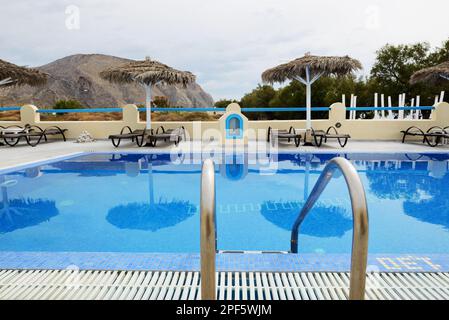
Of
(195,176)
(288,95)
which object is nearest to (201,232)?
(195,176)

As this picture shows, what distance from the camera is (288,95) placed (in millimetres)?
45969

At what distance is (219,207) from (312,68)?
8.19m

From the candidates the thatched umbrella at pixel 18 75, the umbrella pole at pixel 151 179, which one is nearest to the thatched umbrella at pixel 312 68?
the umbrella pole at pixel 151 179

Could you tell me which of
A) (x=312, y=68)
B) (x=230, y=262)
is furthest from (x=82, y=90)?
(x=230, y=262)

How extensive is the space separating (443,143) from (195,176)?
31.4 feet

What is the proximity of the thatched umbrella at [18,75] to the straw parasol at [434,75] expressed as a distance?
16121 mm

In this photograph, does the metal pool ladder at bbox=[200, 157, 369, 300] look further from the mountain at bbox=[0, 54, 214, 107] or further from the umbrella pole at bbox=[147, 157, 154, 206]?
the mountain at bbox=[0, 54, 214, 107]

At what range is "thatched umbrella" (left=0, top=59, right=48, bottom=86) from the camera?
1295 centimetres

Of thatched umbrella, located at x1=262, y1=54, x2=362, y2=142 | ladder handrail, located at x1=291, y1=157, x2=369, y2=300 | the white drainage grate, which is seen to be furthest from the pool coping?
thatched umbrella, located at x1=262, y1=54, x2=362, y2=142

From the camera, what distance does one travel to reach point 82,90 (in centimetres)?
7712

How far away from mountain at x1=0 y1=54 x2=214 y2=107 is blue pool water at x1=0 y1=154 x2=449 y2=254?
64369 millimetres

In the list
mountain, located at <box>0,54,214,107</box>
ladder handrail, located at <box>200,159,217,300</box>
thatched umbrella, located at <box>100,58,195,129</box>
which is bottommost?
ladder handrail, located at <box>200,159,217,300</box>

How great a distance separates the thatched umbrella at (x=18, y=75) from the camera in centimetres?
1295

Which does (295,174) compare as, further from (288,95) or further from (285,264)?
(288,95)
